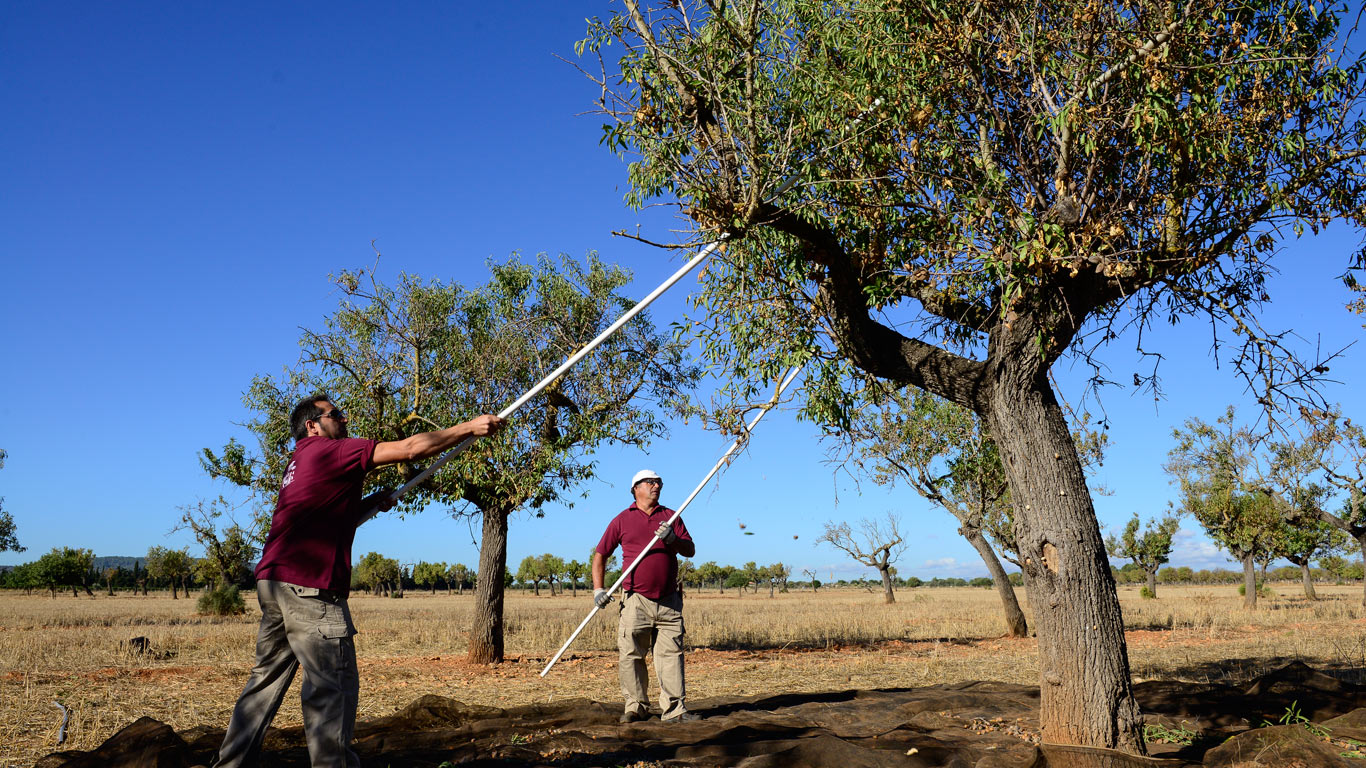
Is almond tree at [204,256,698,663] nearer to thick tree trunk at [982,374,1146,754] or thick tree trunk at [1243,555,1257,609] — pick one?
thick tree trunk at [982,374,1146,754]

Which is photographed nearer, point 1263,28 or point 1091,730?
point 1091,730

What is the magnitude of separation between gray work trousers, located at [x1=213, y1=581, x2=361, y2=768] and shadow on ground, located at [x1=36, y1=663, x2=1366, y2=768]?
499mm

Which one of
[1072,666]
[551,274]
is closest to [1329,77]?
[1072,666]

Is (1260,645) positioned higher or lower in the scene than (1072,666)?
lower

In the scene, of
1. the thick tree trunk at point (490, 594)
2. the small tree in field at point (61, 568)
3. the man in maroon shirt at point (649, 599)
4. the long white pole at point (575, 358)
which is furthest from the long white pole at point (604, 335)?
the small tree in field at point (61, 568)

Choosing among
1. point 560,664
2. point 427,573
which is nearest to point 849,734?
point 560,664

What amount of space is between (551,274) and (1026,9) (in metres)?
10.6

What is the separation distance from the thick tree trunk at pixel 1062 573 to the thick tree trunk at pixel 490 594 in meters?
10.7

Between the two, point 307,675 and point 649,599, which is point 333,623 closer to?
point 307,675

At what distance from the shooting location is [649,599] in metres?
7.62

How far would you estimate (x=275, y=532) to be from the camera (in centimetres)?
482

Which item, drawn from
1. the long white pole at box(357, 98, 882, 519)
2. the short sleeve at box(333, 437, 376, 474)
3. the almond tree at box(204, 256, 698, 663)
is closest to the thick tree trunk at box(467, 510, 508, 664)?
the almond tree at box(204, 256, 698, 663)

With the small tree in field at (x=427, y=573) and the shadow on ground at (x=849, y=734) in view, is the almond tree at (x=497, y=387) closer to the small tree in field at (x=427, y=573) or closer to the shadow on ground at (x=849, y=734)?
the shadow on ground at (x=849, y=734)

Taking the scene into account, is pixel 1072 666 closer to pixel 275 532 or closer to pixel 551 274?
pixel 275 532
